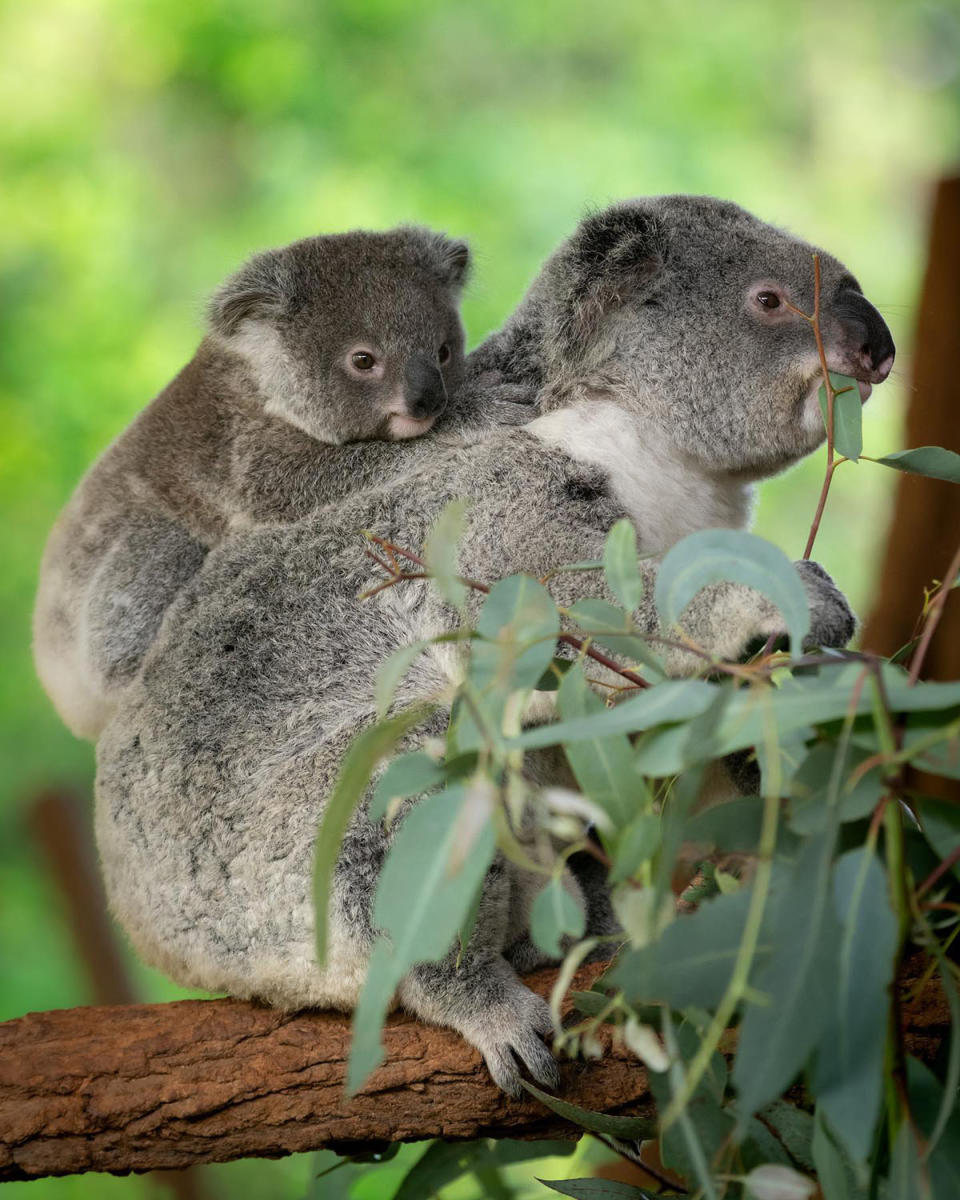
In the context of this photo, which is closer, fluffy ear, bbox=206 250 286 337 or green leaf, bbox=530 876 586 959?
green leaf, bbox=530 876 586 959

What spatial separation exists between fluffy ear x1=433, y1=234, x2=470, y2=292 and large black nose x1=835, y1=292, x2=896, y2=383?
39.5 inches

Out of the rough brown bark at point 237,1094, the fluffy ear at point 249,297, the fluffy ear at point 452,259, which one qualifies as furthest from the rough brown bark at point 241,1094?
the fluffy ear at point 452,259

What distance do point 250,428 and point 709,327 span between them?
94cm

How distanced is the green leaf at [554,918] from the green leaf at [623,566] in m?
0.32

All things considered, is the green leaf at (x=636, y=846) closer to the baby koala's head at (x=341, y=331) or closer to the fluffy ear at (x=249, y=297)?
the baby koala's head at (x=341, y=331)

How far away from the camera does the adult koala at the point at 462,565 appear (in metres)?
2.04

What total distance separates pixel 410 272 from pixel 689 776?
6.01 feet

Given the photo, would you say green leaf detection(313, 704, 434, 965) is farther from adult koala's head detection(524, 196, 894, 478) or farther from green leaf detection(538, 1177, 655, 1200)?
adult koala's head detection(524, 196, 894, 478)

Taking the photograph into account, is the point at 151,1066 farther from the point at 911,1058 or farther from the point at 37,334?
the point at 37,334

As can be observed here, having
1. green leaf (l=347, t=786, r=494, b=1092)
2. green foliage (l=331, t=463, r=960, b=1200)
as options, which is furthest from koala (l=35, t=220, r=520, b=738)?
green leaf (l=347, t=786, r=494, b=1092)

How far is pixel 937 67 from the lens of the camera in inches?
274

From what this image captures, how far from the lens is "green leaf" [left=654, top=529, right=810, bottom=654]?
1.29m

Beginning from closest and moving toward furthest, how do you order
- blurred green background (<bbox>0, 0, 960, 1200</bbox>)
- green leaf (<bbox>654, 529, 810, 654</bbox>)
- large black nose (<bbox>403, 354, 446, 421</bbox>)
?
green leaf (<bbox>654, 529, 810, 654</bbox>)
large black nose (<bbox>403, 354, 446, 421</bbox>)
blurred green background (<bbox>0, 0, 960, 1200</bbox>)

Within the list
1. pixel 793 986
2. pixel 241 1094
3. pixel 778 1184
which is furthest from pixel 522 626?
pixel 241 1094
